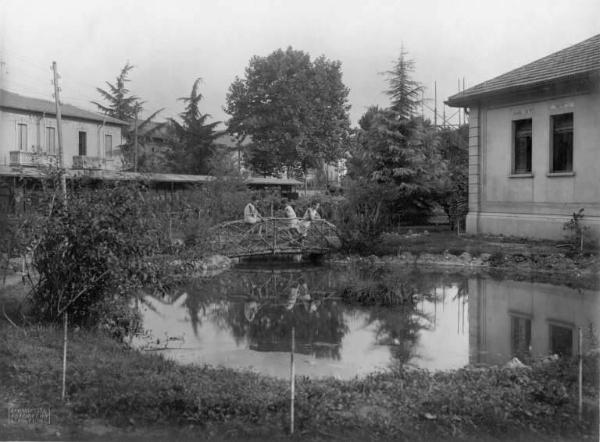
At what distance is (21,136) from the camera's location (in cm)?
2639

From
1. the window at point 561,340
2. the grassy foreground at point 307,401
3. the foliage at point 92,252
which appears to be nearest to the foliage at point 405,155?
the window at point 561,340

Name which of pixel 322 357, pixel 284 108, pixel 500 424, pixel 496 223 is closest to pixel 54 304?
pixel 322 357

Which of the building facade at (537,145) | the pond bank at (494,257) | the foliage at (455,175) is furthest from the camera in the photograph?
the foliage at (455,175)

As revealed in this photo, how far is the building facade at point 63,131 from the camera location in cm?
2592

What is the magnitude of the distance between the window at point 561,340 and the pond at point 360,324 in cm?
2

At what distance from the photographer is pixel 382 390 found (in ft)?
20.8

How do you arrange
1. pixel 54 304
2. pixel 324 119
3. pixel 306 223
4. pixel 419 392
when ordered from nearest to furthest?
pixel 419 392
pixel 54 304
pixel 324 119
pixel 306 223

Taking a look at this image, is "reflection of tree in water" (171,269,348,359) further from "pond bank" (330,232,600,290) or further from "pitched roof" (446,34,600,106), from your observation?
"pitched roof" (446,34,600,106)

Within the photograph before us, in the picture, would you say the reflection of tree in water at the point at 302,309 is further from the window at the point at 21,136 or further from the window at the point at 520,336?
the window at the point at 21,136

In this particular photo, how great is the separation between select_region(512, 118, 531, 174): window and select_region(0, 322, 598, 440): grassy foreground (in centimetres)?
1592

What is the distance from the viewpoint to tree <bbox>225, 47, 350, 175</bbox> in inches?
690

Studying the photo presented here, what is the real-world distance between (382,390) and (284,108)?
12.5 m

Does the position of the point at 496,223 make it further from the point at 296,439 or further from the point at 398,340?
the point at 296,439

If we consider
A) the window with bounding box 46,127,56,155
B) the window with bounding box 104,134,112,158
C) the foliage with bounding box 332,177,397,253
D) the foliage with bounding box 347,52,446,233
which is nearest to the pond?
the foliage with bounding box 332,177,397,253
